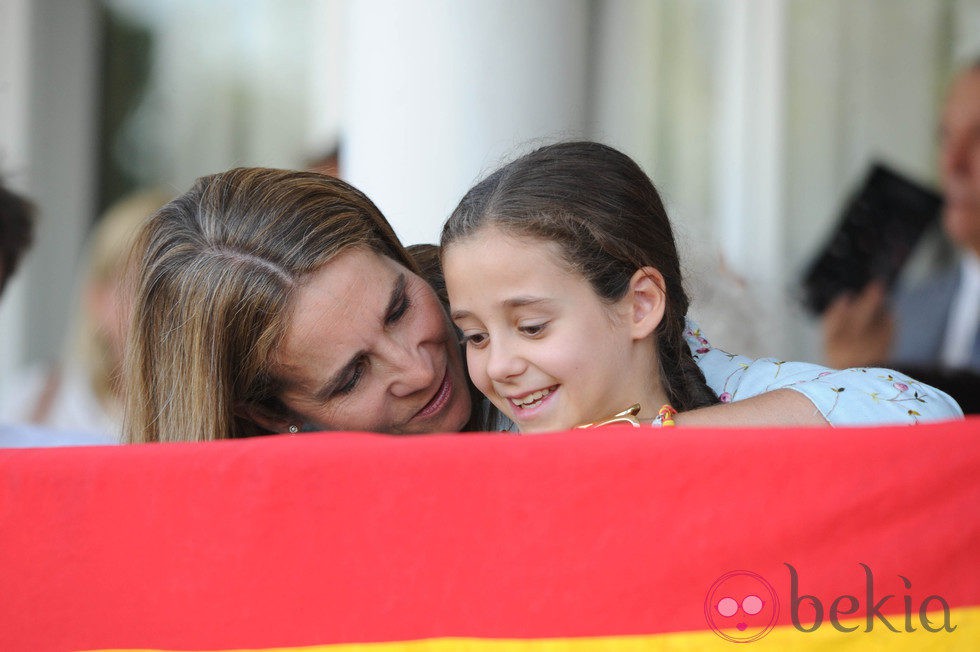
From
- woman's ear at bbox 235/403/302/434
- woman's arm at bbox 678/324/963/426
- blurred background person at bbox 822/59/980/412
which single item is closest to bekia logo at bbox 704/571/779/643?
woman's arm at bbox 678/324/963/426

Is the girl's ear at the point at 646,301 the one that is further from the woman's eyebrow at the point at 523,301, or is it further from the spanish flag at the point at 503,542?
the spanish flag at the point at 503,542

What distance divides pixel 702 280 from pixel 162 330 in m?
1.54

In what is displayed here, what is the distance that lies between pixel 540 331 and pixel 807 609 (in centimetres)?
66

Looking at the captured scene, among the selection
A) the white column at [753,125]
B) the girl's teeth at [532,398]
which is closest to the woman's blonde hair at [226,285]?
the girl's teeth at [532,398]

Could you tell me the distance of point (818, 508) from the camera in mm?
1125

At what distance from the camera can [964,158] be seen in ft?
12.9

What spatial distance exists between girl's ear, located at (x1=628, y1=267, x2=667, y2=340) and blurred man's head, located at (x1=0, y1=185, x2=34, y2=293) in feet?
5.12

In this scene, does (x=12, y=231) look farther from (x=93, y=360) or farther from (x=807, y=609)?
(x=807, y=609)

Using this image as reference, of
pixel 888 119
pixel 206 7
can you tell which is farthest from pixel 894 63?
pixel 206 7

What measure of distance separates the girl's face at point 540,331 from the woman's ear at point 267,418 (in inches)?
16.9

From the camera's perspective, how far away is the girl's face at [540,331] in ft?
5.43

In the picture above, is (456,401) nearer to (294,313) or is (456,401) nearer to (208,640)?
(294,313)

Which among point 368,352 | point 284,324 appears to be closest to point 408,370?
point 368,352

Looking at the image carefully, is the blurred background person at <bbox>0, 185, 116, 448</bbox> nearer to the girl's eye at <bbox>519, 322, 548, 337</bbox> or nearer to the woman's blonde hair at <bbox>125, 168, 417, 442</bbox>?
the woman's blonde hair at <bbox>125, 168, 417, 442</bbox>
